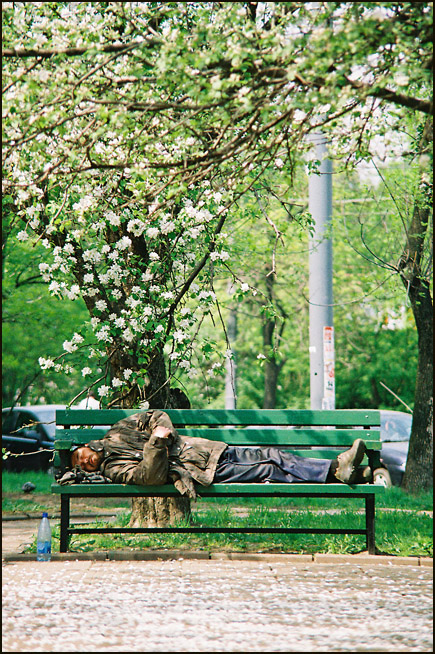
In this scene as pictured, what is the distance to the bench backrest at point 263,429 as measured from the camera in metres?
7.26

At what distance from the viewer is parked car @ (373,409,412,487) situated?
1475cm

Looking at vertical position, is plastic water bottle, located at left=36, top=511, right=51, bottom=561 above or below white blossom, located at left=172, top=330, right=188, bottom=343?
below

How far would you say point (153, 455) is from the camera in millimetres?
6711

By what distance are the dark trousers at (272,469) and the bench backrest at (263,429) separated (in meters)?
0.15

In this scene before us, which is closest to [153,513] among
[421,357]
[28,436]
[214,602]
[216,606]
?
[214,602]

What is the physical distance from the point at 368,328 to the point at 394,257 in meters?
14.2

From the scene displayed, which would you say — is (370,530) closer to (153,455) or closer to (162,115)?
(153,455)

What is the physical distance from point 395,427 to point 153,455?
10722 millimetres

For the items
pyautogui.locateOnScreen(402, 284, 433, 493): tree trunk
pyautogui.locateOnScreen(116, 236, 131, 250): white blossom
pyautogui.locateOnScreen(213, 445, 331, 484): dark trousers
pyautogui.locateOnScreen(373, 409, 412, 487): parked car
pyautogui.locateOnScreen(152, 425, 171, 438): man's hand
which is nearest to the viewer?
pyautogui.locateOnScreen(152, 425, 171, 438): man's hand

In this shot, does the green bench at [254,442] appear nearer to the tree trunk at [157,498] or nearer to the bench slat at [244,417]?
the bench slat at [244,417]

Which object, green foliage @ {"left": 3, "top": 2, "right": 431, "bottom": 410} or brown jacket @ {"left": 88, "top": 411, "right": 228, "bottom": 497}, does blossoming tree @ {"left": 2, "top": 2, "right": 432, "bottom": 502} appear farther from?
brown jacket @ {"left": 88, "top": 411, "right": 228, "bottom": 497}

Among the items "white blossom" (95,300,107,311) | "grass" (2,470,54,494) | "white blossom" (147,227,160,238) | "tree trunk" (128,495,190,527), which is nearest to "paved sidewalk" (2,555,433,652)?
"tree trunk" (128,495,190,527)

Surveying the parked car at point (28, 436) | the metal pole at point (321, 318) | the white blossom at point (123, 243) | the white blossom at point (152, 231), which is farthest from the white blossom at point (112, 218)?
the parked car at point (28, 436)

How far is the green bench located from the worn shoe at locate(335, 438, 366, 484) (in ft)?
0.25
